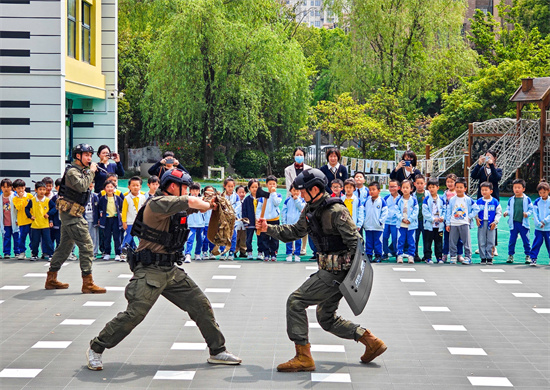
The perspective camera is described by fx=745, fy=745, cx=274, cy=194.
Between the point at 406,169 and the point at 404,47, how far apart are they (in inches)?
1100

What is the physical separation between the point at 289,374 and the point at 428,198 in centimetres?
757

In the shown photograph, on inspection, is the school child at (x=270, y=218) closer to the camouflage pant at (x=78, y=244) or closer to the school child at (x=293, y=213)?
the school child at (x=293, y=213)

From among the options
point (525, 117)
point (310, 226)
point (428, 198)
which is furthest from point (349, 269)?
point (525, 117)

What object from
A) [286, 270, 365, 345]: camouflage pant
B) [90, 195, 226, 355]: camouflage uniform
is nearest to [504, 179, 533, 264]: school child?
[286, 270, 365, 345]: camouflage pant

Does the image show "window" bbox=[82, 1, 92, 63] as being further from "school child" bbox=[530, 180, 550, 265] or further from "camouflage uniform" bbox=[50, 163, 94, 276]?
"school child" bbox=[530, 180, 550, 265]

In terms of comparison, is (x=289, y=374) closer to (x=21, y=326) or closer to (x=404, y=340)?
(x=404, y=340)

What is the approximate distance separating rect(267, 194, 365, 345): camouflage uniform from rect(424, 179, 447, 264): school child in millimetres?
6858

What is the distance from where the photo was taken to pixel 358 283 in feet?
22.6

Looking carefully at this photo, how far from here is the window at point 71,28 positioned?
19641 mm

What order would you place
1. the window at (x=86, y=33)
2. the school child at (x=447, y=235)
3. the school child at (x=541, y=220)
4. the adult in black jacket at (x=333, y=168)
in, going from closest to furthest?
the school child at (x=541, y=220) < the school child at (x=447, y=235) < the adult in black jacket at (x=333, y=168) < the window at (x=86, y=33)

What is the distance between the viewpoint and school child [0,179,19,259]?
1386 cm

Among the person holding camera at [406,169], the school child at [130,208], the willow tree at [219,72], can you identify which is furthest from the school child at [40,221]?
the willow tree at [219,72]

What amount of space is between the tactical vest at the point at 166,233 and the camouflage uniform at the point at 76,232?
11.6 ft

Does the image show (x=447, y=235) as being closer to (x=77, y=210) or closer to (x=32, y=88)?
(x=77, y=210)
